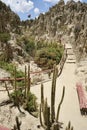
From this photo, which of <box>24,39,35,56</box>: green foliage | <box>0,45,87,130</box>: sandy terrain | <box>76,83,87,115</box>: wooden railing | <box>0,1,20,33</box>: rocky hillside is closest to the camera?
<box>0,45,87,130</box>: sandy terrain

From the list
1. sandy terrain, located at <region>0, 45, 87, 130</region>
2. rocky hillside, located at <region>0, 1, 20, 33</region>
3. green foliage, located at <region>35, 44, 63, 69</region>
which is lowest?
sandy terrain, located at <region>0, 45, 87, 130</region>

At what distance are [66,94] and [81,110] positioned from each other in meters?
2.65

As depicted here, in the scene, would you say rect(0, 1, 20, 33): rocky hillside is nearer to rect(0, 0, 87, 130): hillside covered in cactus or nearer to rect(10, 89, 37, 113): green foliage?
rect(0, 0, 87, 130): hillside covered in cactus

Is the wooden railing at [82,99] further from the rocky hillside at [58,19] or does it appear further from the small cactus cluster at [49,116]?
the rocky hillside at [58,19]

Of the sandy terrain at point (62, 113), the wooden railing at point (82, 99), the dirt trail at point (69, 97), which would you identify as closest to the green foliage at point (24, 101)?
the sandy terrain at point (62, 113)

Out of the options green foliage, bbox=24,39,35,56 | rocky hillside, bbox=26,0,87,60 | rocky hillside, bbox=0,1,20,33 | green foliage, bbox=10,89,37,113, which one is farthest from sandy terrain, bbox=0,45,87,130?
rocky hillside, bbox=26,0,87,60

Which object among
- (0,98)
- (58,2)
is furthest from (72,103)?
(58,2)

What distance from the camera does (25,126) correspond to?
483 inches

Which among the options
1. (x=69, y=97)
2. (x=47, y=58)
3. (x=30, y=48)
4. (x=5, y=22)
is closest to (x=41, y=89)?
(x=69, y=97)

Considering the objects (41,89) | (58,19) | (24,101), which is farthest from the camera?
(58,19)

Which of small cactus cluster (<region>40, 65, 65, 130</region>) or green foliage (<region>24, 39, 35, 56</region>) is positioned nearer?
small cactus cluster (<region>40, 65, 65, 130</region>)

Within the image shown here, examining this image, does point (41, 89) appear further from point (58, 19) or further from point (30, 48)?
point (58, 19)

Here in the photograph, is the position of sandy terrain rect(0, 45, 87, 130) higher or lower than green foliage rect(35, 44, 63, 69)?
lower

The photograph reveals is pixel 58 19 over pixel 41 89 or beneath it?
over
